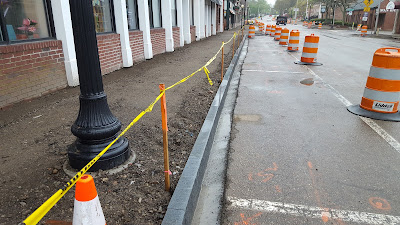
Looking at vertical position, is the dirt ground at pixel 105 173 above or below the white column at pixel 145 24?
below

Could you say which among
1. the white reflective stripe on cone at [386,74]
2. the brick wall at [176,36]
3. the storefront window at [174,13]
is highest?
the storefront window at [174,13]

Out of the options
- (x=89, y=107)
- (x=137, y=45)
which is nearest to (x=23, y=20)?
(x=89, y=107)

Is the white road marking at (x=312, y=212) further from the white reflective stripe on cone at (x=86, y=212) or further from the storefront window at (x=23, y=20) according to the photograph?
the storefront window at (x=23, y=20)

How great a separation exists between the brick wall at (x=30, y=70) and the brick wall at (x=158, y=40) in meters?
6.46

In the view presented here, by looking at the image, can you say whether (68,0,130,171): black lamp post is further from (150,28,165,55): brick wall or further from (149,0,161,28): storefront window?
(149,0,161,28): storefront window

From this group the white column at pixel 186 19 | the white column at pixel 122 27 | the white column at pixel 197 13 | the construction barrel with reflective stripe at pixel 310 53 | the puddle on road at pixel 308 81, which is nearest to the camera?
the puddle on road at pixel 308 81

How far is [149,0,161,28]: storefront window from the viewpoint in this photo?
1317 centimetres

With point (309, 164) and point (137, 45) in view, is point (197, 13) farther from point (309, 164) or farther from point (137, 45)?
point (309, 164)

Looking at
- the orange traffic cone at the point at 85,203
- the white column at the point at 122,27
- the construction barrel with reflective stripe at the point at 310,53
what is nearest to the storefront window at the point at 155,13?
the white column at the point at 122,27

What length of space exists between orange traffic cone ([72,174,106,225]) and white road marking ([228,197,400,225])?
1.68 meters

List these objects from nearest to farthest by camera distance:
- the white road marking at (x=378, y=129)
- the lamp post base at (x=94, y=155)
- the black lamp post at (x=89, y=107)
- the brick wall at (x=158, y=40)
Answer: the black lamp post at (x=89, y=107) → the lamp post base at (x=94, y=155) → the white road marking at (x=378, y=129) → the brick wall at (x=158, y=40)

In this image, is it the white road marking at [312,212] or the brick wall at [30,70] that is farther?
the brick wall at [30,70]

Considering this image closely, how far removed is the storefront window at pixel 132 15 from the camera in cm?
1078

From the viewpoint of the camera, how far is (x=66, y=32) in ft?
22.0
